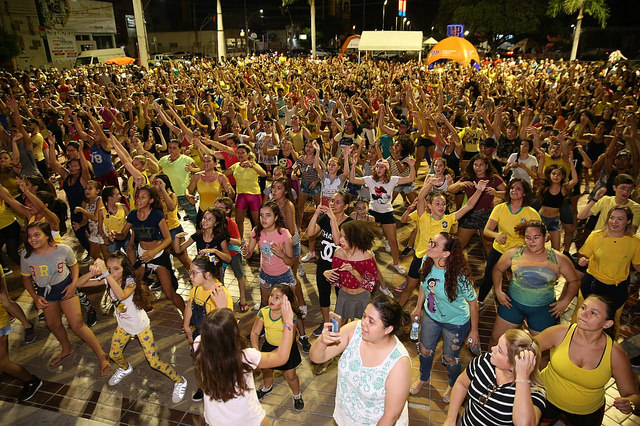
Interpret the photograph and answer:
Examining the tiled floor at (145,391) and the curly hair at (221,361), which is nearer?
the curly hair at (221,361)

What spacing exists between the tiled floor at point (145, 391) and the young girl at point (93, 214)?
111cm

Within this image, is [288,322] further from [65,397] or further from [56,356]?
[56,356]

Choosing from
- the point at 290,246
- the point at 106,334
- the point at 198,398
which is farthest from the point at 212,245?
A: the point at 106,334

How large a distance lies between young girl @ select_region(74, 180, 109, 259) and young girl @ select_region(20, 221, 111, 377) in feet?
3.66

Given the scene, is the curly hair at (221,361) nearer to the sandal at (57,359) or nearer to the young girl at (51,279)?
the young girl at (51,279)

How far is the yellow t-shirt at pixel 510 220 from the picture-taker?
15.2 feet

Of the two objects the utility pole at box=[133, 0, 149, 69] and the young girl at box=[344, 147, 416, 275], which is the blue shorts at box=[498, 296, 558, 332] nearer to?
the young girl at box=[344, 147, 416, 275]

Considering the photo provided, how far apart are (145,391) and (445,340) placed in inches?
119

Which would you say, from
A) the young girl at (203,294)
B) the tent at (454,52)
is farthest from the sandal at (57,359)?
the tent at (454,52)

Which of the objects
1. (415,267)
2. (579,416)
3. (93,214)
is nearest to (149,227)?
(93,214)

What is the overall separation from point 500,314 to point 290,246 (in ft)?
7.19

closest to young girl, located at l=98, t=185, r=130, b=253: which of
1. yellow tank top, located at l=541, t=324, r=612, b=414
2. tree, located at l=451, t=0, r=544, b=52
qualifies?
yellow tank top, located at l=541, t=324, r=612, b=414

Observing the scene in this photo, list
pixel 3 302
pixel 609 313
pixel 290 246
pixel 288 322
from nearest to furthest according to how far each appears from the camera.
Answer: pixel 609 313 < pixel 288 322 < pixel 3 302 < pixel 290 246

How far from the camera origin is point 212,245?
182 inches
